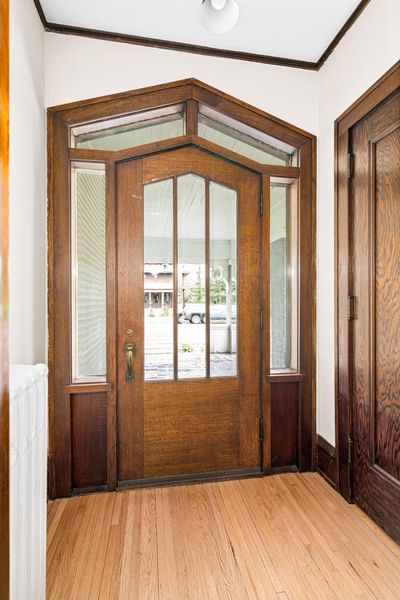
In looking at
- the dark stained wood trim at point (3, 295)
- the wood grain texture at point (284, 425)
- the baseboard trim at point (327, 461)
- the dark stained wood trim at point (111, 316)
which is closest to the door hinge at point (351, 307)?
the wood grain texture at point (284, 425)

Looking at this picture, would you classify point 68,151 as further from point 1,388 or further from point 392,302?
point 392,302

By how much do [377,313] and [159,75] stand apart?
185cm

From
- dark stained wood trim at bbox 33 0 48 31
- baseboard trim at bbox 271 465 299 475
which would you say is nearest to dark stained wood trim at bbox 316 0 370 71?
dark stained wood trim at bbox 33 0 48 31

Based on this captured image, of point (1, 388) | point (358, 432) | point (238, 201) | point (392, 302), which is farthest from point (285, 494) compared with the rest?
point (1, 388)

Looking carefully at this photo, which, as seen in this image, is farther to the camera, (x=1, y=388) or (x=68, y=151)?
(x=68, y=151)

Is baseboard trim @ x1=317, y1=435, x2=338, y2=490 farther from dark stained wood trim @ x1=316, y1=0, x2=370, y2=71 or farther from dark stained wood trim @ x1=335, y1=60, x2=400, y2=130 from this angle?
dark stained wood trim @ x1=316, y1=0, x2=370, y2=71

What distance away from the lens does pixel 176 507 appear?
1.97 metres

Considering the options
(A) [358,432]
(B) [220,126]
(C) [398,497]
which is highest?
(B) [220,126]

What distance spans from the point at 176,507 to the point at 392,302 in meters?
1.56

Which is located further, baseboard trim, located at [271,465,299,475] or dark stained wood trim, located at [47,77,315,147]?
baseboard trim, located at [271,465,299,475]

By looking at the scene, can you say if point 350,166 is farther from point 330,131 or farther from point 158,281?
point 158,281

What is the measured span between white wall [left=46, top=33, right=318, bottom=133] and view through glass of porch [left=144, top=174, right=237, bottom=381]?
2.00ft

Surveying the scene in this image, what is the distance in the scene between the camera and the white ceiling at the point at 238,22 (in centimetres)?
187

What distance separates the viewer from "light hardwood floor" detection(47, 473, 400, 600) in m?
1.43
